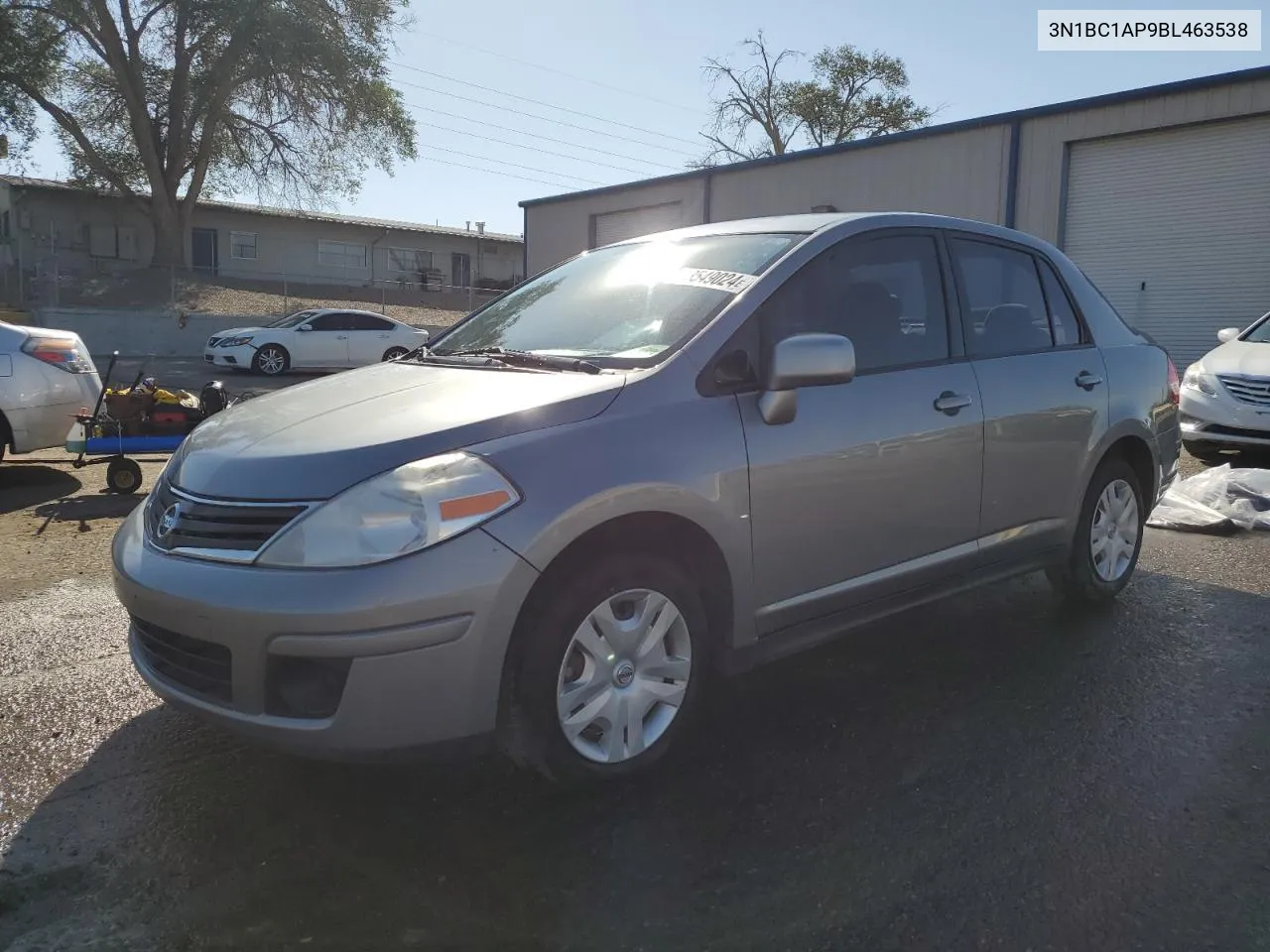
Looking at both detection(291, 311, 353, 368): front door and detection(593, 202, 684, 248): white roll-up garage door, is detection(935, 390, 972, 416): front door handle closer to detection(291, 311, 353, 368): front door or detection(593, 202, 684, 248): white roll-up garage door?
detection(291, 311, 353, 368): front door

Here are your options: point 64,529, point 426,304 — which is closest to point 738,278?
point 64,529

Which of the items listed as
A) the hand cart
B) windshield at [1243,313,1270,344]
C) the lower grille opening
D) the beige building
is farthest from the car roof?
the beige building

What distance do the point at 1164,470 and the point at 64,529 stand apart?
628 cm

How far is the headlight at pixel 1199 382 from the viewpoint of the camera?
880 cm

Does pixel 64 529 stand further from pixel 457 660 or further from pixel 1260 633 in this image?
pixel 1260 633

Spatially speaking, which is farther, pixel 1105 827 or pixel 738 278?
pixel 738 278

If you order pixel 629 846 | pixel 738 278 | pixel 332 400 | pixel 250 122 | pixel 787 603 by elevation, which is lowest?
pixel 629 846

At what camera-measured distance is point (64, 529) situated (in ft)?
19.7

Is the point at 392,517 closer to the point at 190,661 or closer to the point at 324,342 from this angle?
the point at 190,661

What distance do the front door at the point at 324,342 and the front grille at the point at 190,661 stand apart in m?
18.7

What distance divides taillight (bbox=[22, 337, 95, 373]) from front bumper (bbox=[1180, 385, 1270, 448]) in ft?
30.4

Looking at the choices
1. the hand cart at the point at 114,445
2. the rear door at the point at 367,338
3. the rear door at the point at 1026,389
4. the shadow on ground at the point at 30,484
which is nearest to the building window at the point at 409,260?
the rear door at the point at 367,338

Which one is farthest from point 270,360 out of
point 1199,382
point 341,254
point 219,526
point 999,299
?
point 341,254

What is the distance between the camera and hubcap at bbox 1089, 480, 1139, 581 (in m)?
4.55
